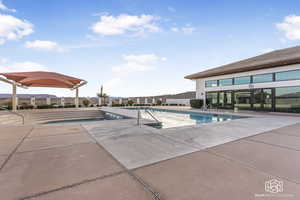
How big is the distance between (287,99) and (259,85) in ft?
7.26

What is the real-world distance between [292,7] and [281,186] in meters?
13.1

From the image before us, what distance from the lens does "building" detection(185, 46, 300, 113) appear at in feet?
34.7

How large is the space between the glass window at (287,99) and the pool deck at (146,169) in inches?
383

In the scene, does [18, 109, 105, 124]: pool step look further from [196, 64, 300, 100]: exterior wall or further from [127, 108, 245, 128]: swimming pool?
[196, 64, 300, 100]: exterior wall

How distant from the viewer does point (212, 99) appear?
53.1 feet

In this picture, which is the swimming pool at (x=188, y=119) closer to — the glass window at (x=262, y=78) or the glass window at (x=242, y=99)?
the glass window at (x=242, y=99)

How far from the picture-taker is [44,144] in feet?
11.7

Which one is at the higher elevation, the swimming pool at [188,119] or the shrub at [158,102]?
the shrub at [158,102]

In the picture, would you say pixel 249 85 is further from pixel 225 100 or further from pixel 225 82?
pixel 225 100

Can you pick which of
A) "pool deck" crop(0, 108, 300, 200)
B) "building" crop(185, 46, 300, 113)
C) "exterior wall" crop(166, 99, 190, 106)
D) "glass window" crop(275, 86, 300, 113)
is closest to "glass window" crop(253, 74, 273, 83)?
"building" crop(185, 46, 300, 113)

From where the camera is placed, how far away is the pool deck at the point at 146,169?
1.71m

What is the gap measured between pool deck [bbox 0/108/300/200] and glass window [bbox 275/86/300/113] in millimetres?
9733

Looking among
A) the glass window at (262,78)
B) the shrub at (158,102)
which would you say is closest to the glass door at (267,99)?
the glass window at (262,78)

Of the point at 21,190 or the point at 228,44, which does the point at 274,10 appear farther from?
the point at 21,190
